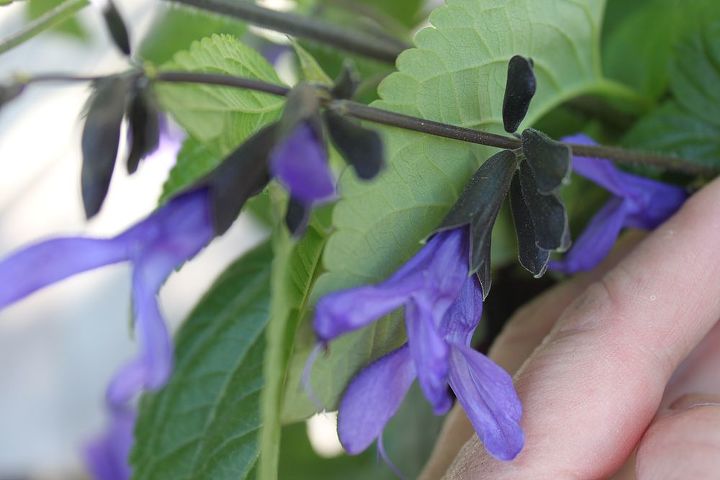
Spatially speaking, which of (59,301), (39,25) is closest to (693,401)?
(39,25)

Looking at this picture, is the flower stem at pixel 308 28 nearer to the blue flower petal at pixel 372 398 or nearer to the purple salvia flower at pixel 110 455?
the blue flower petal at pixel 372 398

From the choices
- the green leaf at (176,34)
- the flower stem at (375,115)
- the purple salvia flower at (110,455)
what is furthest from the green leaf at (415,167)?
the purple salvia flower at (110,455)

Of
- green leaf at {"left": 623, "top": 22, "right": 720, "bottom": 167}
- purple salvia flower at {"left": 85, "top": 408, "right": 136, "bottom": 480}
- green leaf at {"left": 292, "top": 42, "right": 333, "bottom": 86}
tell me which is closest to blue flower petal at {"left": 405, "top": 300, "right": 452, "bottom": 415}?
green leaf at {"left": 292, "top": 42, "right": 333, "bottom": 86}

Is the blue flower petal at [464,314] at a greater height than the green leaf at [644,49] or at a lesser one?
greater

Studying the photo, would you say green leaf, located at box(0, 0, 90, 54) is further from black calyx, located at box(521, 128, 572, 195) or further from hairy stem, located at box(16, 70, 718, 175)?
black calyx, located at box(521, 128, 572, 195)

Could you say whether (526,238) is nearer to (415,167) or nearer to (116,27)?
(415,167)
